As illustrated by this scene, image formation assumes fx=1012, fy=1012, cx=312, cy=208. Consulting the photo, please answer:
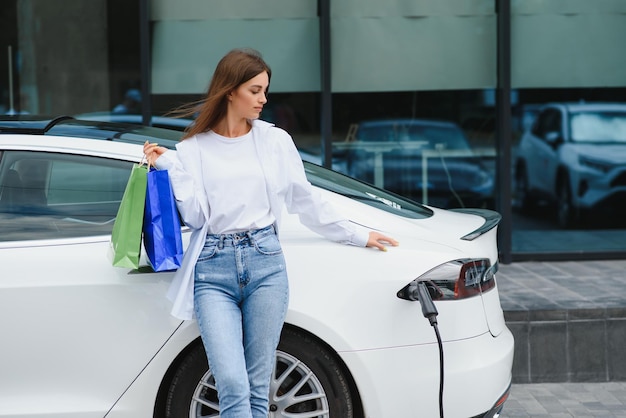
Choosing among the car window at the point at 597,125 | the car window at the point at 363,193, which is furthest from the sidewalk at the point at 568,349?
the car window at the point at 597,125

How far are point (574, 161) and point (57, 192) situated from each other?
5.60 metres

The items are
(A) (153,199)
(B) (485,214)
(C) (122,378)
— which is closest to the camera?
(A) (153,199)

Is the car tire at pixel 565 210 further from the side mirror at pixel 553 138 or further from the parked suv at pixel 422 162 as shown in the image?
the parked suv at pixel 422 162

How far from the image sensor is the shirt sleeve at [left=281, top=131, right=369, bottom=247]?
3.87 m

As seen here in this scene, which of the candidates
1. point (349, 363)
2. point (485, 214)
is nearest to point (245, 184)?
point (349, 363)

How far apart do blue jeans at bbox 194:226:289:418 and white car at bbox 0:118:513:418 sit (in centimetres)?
25

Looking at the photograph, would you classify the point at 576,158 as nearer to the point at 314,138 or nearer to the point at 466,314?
the point at 314,138

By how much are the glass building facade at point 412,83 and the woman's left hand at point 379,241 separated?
4.38 metres

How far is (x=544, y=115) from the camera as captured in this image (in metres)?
8.56

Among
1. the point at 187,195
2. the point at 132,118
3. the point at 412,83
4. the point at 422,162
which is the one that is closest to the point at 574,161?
the point at 422,162

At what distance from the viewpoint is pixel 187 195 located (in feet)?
12.0

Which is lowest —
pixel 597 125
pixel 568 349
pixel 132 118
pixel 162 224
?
pixel 568 349

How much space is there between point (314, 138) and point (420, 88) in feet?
3.21

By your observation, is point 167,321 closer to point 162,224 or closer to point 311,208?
point 162,224
